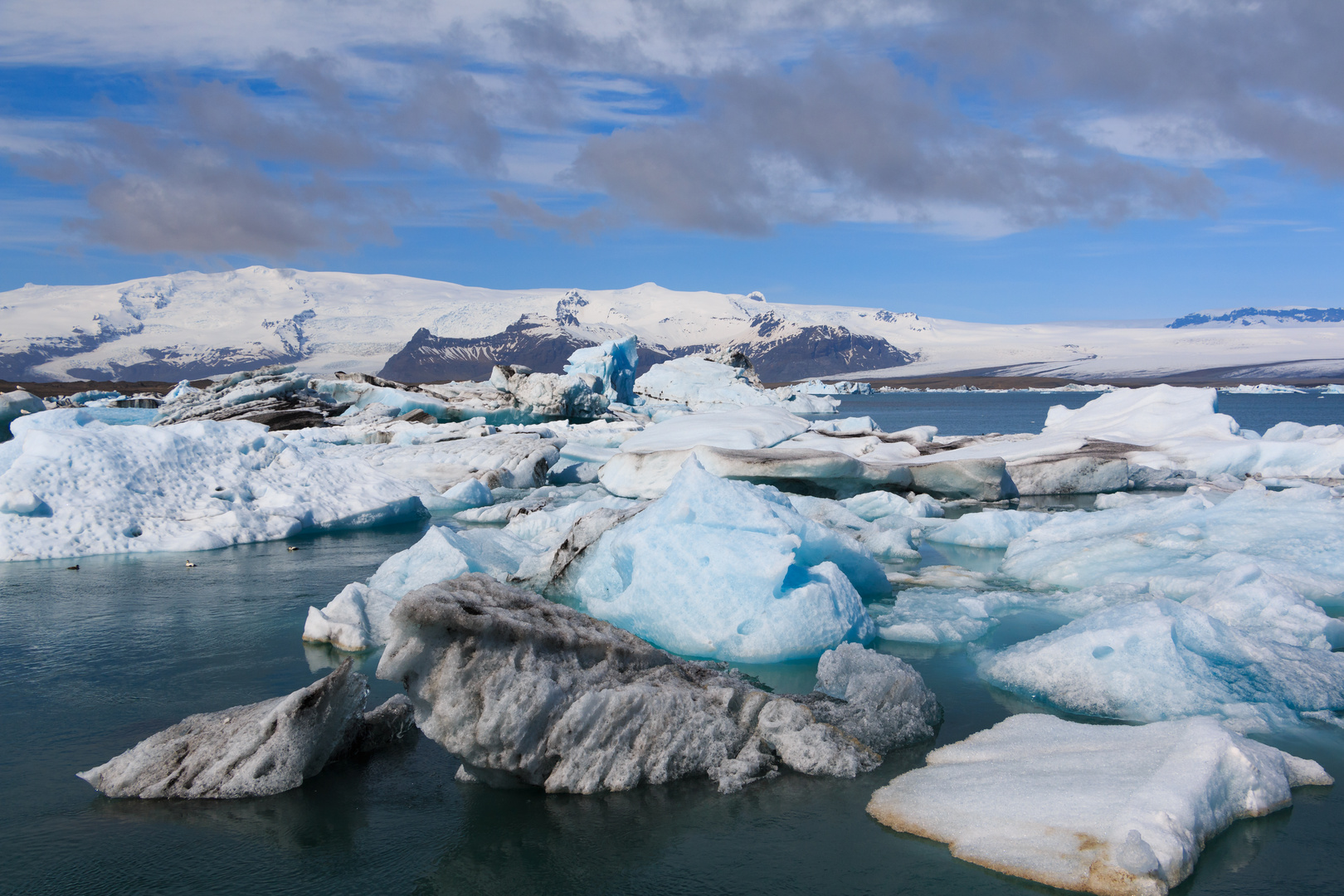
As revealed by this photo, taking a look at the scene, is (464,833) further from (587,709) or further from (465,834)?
(587,709)

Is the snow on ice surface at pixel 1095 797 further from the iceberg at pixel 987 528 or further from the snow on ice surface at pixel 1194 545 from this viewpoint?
the iceberg at pixel 987 528

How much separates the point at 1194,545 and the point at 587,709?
7057 mm

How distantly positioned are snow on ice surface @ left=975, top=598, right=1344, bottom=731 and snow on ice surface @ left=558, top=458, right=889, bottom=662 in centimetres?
123

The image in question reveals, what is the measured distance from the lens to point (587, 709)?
13.1ft

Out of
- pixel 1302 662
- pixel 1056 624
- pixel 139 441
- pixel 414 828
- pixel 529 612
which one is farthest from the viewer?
pixel 139 441

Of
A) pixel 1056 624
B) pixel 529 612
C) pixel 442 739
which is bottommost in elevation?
pixel 1056 624

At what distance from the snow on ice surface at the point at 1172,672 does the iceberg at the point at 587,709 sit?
0.93 metres

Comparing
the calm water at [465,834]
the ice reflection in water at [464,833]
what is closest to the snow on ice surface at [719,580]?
the ice reflection in water at [464,833]

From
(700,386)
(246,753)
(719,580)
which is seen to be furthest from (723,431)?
(700,386)

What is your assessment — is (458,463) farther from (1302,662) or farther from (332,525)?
(1302,662)

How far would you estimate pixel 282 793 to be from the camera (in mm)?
3918

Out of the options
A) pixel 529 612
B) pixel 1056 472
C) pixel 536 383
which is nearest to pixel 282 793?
pixel 529 612

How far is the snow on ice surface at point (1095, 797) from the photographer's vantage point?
10.2 ft

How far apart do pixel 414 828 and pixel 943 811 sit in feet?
7.17
